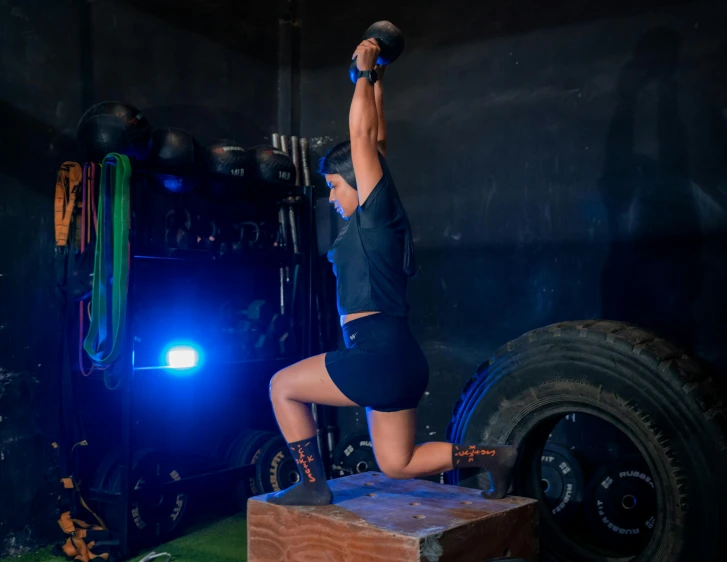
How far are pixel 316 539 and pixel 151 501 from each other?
160cm

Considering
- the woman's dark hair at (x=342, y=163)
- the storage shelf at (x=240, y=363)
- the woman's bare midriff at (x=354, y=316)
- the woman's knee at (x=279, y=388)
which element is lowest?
the woman's knee at (x=279, y=388)

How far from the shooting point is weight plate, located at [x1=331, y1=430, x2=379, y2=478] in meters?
4.30

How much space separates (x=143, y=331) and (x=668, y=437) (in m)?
2.97

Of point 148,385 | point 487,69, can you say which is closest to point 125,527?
point 148,385

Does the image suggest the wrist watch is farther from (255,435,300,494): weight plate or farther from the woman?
(255,435,300,494): weight plate

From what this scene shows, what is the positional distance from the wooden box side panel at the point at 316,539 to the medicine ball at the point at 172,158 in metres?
2.01

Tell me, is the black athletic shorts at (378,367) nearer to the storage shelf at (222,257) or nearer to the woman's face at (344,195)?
the woman's face at (344,195)

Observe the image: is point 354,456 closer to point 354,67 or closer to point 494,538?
point 494,538

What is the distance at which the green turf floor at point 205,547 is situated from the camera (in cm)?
348

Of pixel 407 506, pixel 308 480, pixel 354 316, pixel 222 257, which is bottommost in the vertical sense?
pixel 407 506

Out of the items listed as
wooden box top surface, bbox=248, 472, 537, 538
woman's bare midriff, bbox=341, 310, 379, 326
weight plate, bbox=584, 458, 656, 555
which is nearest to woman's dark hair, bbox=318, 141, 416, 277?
woman's bare midriff, bbox=341, 310, 379, 326

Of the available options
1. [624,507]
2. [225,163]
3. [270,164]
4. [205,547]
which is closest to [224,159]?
[225,163]

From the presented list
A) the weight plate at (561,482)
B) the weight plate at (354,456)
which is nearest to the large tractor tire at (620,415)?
the weight plate at (561,482)

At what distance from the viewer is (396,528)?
2.22 meters
